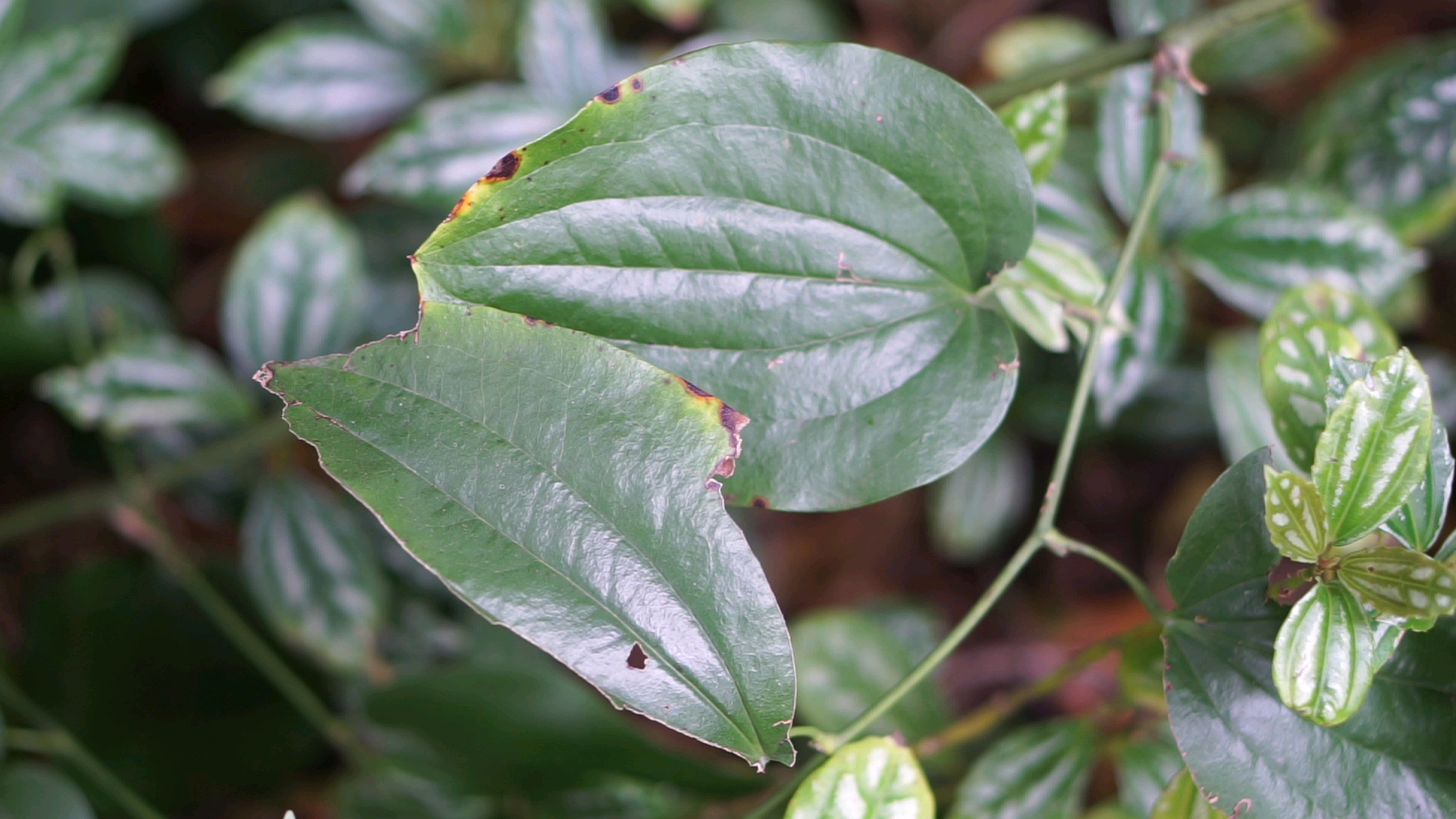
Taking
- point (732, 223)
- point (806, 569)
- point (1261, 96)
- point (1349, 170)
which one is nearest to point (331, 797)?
point (806, 569)

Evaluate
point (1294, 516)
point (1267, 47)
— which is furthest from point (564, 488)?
point (1267, 47)

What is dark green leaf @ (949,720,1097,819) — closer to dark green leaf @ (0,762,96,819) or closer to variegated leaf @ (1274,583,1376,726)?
variegated leaf @ (1274,583,1376,726)

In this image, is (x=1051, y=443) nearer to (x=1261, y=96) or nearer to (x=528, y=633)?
(x=1261, y=96)

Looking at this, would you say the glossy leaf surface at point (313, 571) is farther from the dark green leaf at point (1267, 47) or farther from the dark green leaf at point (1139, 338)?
the dark green leaf at point (1267, 47)

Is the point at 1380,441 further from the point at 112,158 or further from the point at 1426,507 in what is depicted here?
the point at 112,158

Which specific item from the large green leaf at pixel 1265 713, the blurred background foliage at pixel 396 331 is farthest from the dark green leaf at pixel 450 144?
the large green leaf at pixel 1265 713

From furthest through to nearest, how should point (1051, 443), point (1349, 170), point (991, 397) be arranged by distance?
point (1051, 443), point (1349, 170), point (991, 397)

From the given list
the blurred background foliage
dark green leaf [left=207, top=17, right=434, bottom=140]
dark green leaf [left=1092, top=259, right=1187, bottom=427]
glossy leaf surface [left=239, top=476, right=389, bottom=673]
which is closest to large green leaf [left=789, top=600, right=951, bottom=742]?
the blurred background foliage
